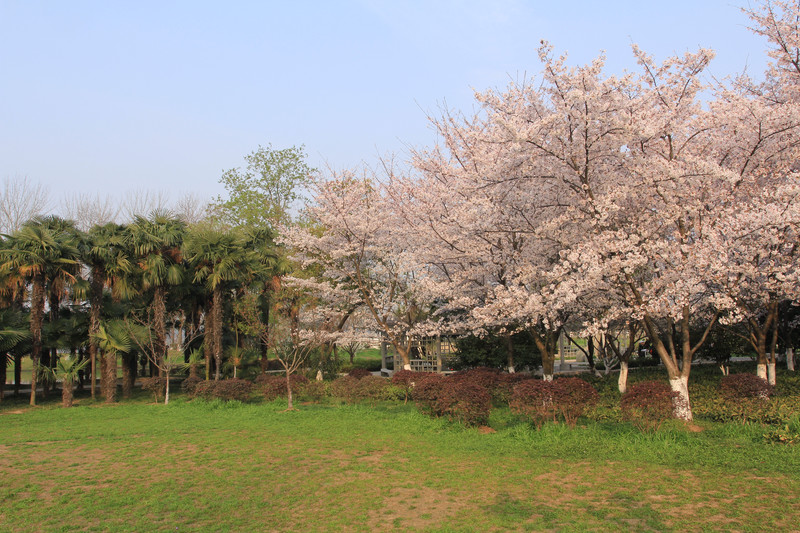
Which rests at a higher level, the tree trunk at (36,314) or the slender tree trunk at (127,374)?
the tree trunk at (36,314)

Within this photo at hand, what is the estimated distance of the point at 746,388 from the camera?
1093 centimetres

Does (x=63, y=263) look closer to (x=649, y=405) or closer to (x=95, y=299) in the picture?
(x=95, y=299)

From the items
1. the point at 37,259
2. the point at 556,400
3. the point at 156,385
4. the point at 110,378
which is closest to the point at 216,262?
the point at 156,385

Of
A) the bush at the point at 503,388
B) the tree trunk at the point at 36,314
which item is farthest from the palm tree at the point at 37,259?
the bush at the point at 503,388

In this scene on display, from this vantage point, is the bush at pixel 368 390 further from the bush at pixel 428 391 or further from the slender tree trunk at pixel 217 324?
the slender tree trunk at pixel 217 324

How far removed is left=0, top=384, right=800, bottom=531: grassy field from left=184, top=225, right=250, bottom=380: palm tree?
7753 millimetres

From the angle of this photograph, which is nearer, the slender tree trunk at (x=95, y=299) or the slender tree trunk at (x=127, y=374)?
the slender tree trunk at (x=95, y=299)

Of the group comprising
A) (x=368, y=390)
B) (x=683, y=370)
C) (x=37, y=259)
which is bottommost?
(x=368, y=390)

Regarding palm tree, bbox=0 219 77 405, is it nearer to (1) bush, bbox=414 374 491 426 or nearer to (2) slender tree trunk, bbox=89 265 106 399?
(2) slender tree trunk, bbox=89 265 106 399

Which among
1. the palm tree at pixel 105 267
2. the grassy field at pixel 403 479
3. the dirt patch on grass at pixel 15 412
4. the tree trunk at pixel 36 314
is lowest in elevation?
the dirt patch on grass at pixel 15 412

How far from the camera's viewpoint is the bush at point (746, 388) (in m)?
10.9

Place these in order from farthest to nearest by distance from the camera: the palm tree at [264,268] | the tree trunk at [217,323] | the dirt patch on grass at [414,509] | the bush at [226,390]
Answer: the palm tree at [264,268] → the tree trunk at [217,323] → the bush at [226,390] → the dirt patch on grass at [414,509]

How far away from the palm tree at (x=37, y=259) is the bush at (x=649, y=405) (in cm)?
1611

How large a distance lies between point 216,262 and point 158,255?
→ 1.84 metres
